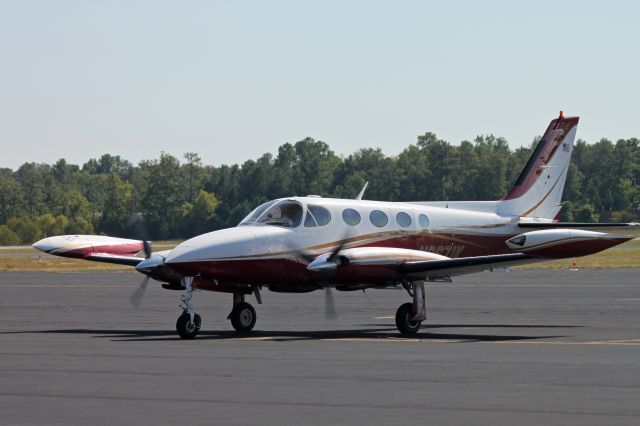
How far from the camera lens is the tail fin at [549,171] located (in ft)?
111

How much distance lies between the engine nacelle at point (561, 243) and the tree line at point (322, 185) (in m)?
99.4

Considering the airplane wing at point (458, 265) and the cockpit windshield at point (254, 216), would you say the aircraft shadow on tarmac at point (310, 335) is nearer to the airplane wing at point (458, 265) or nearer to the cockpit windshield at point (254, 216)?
the airplane wing at point (458, 265)

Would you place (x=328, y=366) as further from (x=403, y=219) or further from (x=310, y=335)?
(x=403, y=219)

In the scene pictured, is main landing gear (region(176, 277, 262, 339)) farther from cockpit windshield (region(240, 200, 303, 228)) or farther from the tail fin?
the tail fin

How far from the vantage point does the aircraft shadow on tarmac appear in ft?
82.2

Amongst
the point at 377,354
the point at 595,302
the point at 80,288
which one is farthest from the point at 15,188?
the point at 377,354

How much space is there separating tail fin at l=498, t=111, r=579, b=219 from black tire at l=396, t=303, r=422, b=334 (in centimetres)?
822

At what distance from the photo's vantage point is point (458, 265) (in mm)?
26016

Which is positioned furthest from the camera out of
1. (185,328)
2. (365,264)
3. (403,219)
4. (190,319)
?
(403,219)

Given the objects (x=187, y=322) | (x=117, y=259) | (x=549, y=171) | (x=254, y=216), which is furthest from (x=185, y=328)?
(x=549, y=171)

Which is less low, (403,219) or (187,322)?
(403,219)

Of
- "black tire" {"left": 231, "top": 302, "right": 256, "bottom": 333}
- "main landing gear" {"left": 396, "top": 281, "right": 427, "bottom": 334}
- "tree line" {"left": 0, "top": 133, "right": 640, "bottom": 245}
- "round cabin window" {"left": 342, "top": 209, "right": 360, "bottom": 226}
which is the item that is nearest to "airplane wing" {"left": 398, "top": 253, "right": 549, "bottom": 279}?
"main landing gear" {"left": 396, "top": 281, "right": 427, "bottom": 334}

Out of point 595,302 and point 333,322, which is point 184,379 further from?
point 595,302

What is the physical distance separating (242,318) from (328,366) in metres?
8.54
